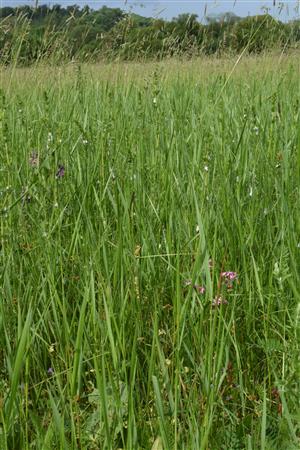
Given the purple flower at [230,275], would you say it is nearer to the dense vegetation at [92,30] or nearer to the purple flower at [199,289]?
the purple flower at [199,289]

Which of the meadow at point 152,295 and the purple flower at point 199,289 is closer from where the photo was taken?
the meadow at point 152,295

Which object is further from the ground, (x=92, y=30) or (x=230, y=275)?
(x=92, y=30)

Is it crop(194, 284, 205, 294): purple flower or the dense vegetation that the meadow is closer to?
crop(194, 284, 205, 294): purple flower

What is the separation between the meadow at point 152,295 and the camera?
3.05 feet

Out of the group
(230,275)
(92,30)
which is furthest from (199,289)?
(92,30)

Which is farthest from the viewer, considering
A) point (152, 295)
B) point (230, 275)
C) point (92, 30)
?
point (92, 30)

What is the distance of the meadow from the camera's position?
928mm

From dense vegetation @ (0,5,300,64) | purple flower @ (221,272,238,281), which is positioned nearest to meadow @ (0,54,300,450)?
purple flower @ (221,272,238,281)

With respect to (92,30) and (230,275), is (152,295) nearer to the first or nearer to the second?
(230,275)

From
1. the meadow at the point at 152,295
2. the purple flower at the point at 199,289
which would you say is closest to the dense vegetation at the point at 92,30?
the meadow at the point at 152,295

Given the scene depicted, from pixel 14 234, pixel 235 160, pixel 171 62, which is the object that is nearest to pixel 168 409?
pixel 14 234

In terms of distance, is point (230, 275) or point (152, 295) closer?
point (230, 275)

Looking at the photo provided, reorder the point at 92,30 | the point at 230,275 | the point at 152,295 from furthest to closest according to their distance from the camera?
1. the point at 92,30
2. the point at 152,295
3. the point at 230,275

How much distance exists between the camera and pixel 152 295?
4.30 feet
